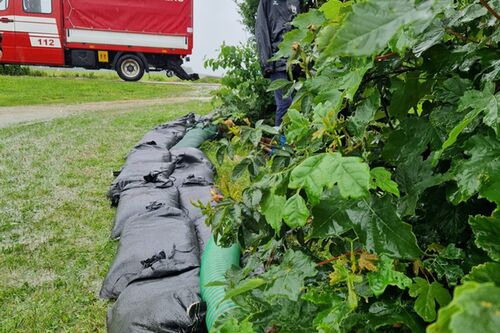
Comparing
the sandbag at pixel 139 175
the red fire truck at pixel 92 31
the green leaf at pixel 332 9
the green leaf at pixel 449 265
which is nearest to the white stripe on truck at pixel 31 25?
the red fire truck at pixel 92 31

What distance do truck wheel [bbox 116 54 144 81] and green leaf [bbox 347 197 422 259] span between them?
619 inches

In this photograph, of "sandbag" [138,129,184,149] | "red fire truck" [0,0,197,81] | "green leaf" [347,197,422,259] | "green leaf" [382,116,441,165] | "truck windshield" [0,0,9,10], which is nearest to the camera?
"green leaf" [347,197,422,259]

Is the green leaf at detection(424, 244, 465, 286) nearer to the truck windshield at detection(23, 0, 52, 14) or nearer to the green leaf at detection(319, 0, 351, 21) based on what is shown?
the green leaf at detection(319, 0, 351, 21)

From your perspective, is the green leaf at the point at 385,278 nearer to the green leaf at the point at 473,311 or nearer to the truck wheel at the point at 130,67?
the green leaf at the point at 473,311

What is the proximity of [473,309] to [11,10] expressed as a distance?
15.3m

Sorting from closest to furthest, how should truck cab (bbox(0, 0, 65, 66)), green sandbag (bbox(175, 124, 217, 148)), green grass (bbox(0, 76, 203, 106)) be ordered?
green sandbag (bbox(175, 124, 217, 148)) < green grass (bbox(0, 76, 203, 106)) < truck cab (bbox(0, 0, 65, 66))

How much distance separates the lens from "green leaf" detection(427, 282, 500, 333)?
0.90 feet

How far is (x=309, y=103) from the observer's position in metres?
1.00

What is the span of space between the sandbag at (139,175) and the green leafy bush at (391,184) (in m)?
3.10

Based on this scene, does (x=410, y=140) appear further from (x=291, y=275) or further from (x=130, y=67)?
(x=130, y=67)

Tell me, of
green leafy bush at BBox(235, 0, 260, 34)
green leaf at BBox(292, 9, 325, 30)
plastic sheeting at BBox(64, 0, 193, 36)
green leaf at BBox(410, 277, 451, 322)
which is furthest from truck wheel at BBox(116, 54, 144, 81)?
green leaf at BBox(410, 277, 451, 322)

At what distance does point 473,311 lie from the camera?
281mm

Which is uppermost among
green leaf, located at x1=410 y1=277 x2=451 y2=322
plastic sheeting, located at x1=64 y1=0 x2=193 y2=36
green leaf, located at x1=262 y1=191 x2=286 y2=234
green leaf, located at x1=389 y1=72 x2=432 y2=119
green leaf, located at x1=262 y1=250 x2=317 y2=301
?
plastic sheeting, located at x1=64 y1=0 x2=193 y2=36

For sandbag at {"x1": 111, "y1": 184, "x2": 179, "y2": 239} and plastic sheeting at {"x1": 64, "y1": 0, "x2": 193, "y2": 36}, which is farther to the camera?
plastic sheeting at {"x1": 64, "y1": 0, "x2": 193, "y2": 36}
